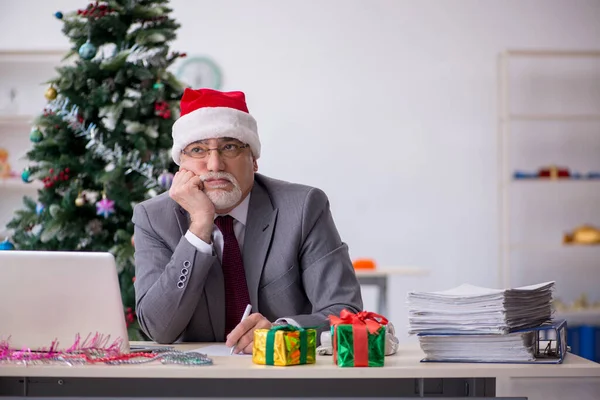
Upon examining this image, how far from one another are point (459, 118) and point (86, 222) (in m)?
3.25

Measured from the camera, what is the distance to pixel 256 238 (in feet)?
6.93

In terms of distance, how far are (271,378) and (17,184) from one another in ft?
12.8

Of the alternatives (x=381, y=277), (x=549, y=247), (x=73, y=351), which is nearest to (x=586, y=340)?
(x=549, y=247)

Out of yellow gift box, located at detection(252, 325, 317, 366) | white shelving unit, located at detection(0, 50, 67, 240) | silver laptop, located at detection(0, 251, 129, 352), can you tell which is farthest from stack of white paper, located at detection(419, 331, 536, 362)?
white shelving unit, located at detection(0, 50, 67, 240)

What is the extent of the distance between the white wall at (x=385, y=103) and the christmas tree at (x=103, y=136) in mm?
2407

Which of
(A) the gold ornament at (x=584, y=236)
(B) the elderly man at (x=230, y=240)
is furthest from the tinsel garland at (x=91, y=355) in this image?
(A) the gold ornament at (x=584, y=236)

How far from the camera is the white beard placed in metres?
2.07

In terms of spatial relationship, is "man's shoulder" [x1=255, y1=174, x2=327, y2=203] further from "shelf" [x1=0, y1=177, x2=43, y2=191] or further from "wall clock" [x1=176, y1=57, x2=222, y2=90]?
"wall clock" [x1=176, y1=57, x2=222, y2=90]

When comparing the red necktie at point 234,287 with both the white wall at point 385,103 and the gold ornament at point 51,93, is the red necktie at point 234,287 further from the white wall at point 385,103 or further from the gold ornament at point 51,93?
the white wall at point 385,103

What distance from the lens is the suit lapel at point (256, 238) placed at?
2.08 m

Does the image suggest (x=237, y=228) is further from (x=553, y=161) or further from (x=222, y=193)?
(x=553, y=161)

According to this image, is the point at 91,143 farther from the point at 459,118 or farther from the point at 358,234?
the point at 459,118

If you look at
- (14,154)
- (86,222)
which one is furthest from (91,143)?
(14,154)

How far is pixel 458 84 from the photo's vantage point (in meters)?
5.61
